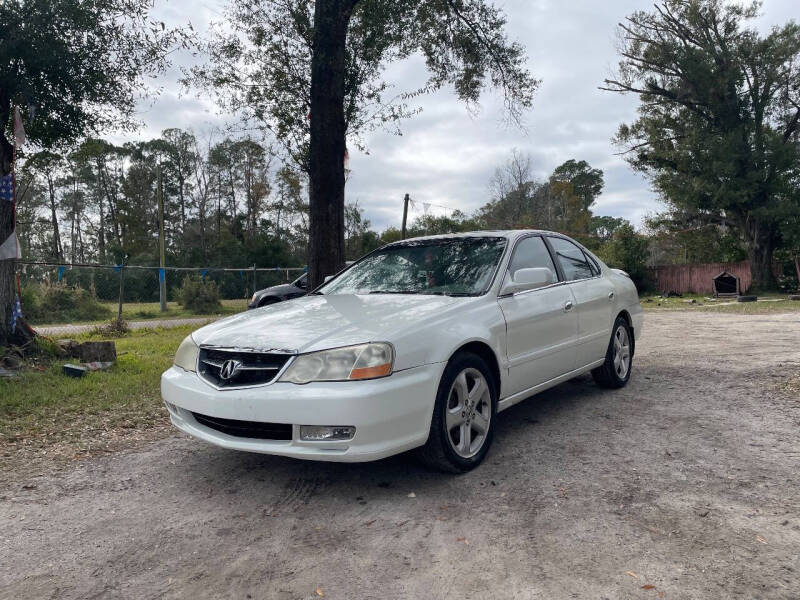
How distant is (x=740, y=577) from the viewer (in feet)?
7.34

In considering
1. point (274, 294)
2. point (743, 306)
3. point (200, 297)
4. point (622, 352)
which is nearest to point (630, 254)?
point (743, 306)

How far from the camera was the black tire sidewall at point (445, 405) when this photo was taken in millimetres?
3232

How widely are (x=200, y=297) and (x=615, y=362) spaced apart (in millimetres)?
18020

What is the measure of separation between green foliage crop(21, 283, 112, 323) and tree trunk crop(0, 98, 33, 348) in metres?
10.2

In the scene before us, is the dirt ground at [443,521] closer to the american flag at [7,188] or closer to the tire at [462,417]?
the tire at [462,417]

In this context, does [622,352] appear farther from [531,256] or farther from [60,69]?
[60,69]

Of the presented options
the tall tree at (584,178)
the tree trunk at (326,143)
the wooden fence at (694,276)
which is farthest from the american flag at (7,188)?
the tall tree at (584,178)

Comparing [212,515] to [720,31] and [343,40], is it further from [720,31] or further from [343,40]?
[720,31]

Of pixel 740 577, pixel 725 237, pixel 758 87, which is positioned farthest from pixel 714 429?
pixel 725 237

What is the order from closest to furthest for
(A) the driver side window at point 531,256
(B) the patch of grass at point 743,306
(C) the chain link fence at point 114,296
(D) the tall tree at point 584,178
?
1. (A) the driver side window at point 531,256
2. (C) the chain link fence at point 114,296
3. (B) the patch of grass at point 743,306
4. (D) the tall tree at point 584,178

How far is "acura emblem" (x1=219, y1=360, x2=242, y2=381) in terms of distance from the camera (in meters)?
3.16

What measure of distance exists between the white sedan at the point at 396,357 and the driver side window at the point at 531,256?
0.05 ft

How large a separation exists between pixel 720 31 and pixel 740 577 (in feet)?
117

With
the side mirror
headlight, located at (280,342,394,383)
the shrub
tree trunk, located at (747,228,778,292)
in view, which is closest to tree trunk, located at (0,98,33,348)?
headlight, located at (280,342,394,383)
